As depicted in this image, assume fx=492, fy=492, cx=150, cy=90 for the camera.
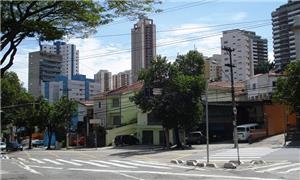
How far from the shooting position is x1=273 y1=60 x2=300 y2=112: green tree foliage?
4341cm

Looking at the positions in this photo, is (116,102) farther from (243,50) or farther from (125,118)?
(243,50)

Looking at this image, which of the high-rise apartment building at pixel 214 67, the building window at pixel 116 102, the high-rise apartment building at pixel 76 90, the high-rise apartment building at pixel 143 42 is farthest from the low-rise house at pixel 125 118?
the high-rise apartment building at pixel 143 42

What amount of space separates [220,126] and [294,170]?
38.1m

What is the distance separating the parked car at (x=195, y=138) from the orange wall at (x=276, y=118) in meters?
7.41

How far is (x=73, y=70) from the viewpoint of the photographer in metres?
45.7

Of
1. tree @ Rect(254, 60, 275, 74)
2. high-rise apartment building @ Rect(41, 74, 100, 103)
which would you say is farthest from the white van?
high-rise apartment building @ Rect(41, 74, 100, 103)

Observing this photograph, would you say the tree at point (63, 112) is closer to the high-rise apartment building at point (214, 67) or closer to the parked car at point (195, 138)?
the parked car at point (195, 138)

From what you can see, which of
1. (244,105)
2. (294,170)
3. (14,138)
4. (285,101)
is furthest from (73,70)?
(14,138)

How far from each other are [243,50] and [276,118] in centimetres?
1224

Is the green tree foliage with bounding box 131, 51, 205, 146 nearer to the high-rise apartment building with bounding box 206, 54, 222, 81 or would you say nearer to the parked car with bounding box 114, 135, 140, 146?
the high-rise apartment building with bounding box 206, 54, 222, 81

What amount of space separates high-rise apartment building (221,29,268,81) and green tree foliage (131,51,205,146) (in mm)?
10170

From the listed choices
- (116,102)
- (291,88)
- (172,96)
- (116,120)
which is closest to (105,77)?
(116,102)

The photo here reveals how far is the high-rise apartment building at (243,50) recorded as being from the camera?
5847cm

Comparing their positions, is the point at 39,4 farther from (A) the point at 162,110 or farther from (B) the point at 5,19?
(A) the point at 162,110
